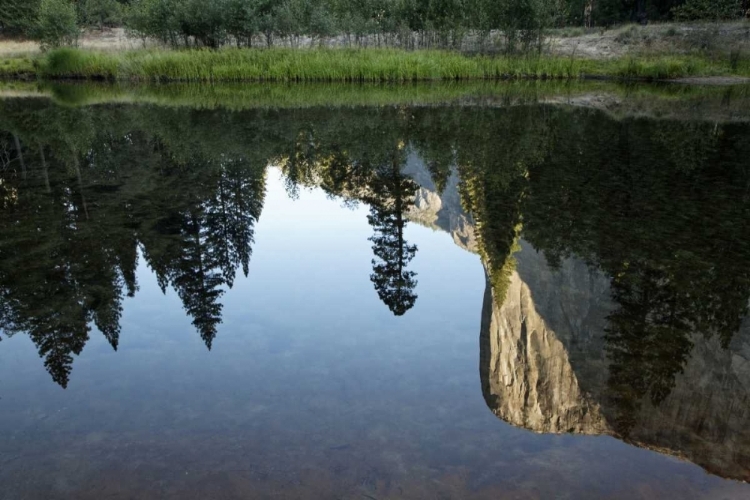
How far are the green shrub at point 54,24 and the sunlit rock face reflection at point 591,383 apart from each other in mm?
51504

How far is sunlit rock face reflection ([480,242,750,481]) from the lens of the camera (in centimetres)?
427

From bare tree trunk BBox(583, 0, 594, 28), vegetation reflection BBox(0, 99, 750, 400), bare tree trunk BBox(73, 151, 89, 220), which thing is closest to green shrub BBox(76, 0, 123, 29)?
bare tree trunk BBox(583, 0, 594, 28)

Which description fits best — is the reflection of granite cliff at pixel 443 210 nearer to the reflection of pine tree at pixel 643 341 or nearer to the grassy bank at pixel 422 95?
the reflection of pine tree at pixel 643 341

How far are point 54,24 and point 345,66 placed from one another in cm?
2695

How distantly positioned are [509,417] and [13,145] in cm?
1650

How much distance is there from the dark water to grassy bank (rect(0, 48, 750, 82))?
25638mm

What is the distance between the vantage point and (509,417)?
14.7 feet

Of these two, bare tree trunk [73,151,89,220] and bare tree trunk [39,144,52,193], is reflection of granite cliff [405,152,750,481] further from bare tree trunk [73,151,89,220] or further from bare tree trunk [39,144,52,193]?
bare tree trunk [39,144,52,193]

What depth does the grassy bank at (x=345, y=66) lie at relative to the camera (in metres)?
37.2

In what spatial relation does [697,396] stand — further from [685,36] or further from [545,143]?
[685,36]

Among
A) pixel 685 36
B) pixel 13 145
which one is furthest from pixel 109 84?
pixel 685 36

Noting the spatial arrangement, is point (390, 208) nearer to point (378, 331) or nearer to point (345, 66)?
point (378, 331)

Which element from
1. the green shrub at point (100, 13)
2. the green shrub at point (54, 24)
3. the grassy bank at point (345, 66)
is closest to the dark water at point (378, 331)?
the grassy bank at point (345, 66)

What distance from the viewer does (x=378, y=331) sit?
6.02m
